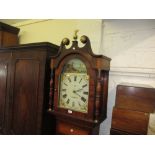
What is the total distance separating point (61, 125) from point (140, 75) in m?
0.94

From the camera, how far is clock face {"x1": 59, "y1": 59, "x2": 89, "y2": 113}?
1.32 meters

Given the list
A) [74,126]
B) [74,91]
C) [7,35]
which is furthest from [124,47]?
[7,35]

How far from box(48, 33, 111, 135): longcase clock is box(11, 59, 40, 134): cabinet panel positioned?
7.8 inches

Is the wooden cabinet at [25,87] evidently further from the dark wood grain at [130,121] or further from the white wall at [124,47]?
the dark wood grain at [130,121]

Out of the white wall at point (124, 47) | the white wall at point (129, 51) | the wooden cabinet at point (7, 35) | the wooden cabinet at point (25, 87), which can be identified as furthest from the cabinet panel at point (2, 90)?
the white wall at point (129, 51)

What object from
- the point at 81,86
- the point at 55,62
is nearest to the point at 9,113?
the point at 55,62

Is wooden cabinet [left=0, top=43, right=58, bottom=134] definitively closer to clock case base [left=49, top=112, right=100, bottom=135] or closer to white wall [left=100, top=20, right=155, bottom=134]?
clock case base [left=49, top=112, right=100, bottom=135]

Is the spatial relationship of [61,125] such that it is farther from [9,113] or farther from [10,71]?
[10,71]

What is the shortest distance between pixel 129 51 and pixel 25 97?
3.97ft

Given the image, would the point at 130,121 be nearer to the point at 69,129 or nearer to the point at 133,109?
the point at 133,109

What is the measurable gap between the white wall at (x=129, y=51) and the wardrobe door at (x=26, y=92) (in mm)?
753

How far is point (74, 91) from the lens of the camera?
138 cm

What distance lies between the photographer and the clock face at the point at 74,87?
1315mm
